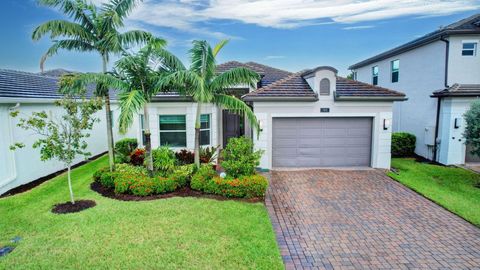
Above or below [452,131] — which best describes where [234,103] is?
above

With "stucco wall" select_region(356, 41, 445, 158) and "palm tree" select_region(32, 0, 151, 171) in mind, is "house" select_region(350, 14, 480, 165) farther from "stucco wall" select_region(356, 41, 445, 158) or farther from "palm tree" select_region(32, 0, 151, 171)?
"palm tree" select_region(32, 0, 151, 171)

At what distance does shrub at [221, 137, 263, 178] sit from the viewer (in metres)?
8.80

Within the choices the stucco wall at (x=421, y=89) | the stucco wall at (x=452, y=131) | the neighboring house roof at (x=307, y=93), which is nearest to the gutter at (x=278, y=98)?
the neighboring house roof at (x=307, y=93)

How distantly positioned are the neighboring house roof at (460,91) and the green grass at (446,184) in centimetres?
351

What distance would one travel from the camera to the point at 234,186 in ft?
27.3

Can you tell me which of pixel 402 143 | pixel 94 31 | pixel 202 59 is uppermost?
pixel 94 31

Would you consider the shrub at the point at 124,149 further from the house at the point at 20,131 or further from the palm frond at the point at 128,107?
the palm frond at the point at 128,107

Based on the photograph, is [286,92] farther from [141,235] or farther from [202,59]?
[141,235]

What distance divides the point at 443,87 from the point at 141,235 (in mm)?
15270

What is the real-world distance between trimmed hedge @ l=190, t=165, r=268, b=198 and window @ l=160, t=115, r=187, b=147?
14.3 ft

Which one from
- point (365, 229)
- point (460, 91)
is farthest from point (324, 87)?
point (365, 229)

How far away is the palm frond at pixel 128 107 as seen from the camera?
739 centimetres

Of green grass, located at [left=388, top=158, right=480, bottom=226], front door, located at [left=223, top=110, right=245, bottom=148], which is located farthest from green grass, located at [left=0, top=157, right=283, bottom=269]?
front door, located at [left=223, top=110, right=245, bottom=148]

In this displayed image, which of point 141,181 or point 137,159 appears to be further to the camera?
point 137,159
